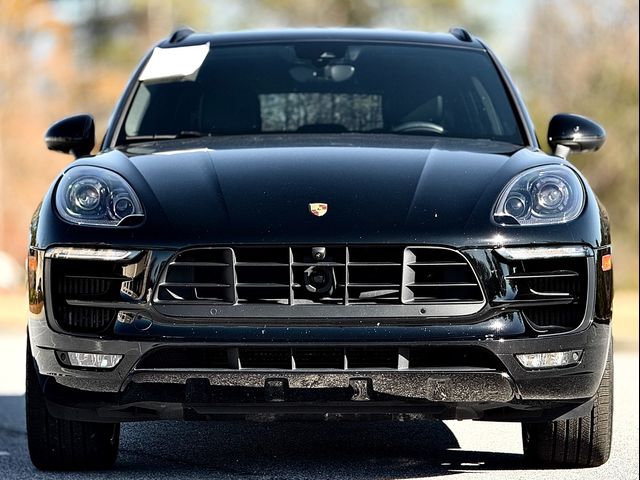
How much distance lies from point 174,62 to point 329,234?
2.21 meters

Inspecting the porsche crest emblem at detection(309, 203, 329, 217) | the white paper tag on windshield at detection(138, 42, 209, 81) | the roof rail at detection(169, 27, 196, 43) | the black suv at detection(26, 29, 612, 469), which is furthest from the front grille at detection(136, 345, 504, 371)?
the roof rail at detection(169, 27, 196, 43)

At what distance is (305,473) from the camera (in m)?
5.09

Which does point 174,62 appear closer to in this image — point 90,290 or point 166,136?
point 166,136

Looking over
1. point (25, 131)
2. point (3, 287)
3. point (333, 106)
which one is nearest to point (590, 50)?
point (3, 287)

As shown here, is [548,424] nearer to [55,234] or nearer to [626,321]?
[55,234]

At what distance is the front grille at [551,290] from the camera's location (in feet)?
14.9

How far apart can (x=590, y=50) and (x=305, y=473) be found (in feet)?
102

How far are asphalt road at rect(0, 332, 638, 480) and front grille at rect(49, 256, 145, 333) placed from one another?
2.38ft

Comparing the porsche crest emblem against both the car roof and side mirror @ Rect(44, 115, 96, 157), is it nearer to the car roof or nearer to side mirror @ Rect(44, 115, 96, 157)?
side mirror @ Rect(44, 115, 96, 157)

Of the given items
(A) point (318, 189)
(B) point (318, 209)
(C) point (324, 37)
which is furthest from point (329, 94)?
(B) point (318, 209)

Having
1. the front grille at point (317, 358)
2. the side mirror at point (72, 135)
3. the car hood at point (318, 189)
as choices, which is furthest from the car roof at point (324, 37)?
the front grille at point (317, 358)

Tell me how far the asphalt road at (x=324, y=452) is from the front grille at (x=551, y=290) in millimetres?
732

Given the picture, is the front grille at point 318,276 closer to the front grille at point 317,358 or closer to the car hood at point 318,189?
the car hood at point 318,189

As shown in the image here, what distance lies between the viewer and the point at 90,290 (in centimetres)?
457
